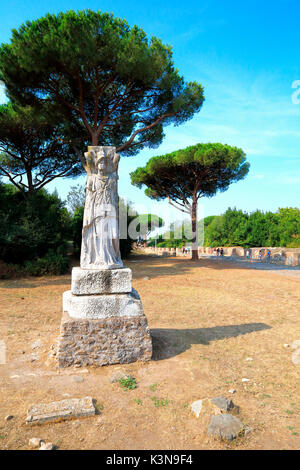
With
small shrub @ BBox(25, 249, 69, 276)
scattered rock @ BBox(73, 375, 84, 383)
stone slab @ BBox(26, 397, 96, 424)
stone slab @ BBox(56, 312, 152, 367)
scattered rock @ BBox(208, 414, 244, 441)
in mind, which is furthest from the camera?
small shrub @ BBox(25, 249, 69, 276)

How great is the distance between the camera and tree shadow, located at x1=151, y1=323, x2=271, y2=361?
357cm

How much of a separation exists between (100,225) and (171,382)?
2.05 m

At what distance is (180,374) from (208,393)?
427mm

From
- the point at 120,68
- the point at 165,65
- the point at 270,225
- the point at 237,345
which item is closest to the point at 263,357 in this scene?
the point at 237,345

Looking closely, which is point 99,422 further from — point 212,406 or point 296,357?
point 296,357

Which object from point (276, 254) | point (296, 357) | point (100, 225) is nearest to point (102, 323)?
point (100, 225)

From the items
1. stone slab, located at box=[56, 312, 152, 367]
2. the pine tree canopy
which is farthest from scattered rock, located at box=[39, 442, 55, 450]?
the pine tree canopy

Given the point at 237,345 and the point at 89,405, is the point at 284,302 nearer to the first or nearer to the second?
the point at 237,345

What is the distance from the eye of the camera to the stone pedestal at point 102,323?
3096mm

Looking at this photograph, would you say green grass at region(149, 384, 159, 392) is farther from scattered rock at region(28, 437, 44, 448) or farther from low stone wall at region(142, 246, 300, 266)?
low stone wall at region(142, 246, 300, 266)

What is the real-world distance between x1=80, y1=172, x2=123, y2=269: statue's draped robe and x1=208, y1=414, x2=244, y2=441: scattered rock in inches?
79.1

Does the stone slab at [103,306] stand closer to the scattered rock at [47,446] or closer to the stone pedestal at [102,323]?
the stone pedestal at [102,323]

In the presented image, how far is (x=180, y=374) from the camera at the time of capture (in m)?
2.98

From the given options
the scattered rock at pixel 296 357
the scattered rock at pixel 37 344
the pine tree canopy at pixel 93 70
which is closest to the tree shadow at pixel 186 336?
the scattered rock at pixel 296 357
